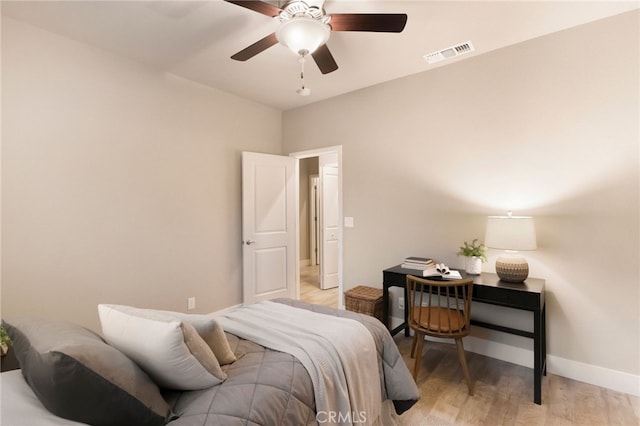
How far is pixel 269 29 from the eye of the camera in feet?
7.78

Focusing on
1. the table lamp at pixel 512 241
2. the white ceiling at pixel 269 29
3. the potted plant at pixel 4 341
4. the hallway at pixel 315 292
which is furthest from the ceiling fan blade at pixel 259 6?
the hallway at pixel 315 292

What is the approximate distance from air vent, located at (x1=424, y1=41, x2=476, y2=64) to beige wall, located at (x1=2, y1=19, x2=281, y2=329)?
2.28 metres

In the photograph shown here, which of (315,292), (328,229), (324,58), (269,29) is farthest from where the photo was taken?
(328,229)

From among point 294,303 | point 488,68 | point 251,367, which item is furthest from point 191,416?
point 488,68

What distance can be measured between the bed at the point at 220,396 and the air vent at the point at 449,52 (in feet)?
8.01

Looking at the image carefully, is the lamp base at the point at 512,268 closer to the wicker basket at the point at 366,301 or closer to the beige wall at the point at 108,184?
the wicker basket at the point at 366,301

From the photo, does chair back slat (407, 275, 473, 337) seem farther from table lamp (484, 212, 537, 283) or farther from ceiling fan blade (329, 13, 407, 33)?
ceiling fan blade (329, 13, 407, 33)

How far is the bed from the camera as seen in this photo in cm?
90

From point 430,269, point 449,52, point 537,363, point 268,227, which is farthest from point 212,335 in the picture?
point 449,52

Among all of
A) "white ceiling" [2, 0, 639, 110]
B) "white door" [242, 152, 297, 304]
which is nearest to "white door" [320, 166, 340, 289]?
"white door" [242, 152, 297, 304]

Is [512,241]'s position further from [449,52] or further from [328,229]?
[328,229]

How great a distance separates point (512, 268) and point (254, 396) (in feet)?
7.20

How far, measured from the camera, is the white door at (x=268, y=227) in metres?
3.80

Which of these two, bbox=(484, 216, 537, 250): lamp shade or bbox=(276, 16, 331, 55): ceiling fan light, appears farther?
bbox=(484, 216, 537, 250): lamp shade
